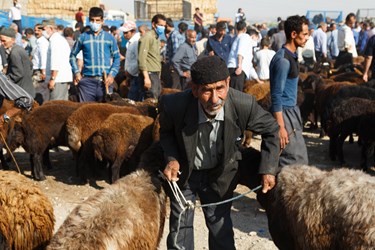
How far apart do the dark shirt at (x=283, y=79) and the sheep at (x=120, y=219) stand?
1741 mm

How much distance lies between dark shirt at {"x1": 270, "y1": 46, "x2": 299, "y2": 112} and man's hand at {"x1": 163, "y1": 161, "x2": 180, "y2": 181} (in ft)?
5.27

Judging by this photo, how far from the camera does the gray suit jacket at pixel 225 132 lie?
4.19 meters

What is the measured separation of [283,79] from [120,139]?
3.08m

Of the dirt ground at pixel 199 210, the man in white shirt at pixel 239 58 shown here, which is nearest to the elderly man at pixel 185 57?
the man in white shirt at pixel 239 58

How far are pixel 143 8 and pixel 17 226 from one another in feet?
113

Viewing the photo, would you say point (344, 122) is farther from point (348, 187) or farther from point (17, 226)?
point (17, 226)

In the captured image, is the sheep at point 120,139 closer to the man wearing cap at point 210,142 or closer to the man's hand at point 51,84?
the man's hand at point 51,84

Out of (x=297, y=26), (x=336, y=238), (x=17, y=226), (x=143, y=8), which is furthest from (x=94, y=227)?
(x=143, y=8)

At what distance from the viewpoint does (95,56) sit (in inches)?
353

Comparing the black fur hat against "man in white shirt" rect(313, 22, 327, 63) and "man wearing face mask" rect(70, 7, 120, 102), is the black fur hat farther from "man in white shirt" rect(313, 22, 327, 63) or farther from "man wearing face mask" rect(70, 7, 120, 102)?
"man in white shirt" rect(313, 22, 327, 63)

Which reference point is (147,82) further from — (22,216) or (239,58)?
(22,216)

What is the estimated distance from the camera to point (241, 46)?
36.4 ft

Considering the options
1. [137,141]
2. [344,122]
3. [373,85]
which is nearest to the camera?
[137,141]

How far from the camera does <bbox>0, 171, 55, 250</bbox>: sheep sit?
4535mm
